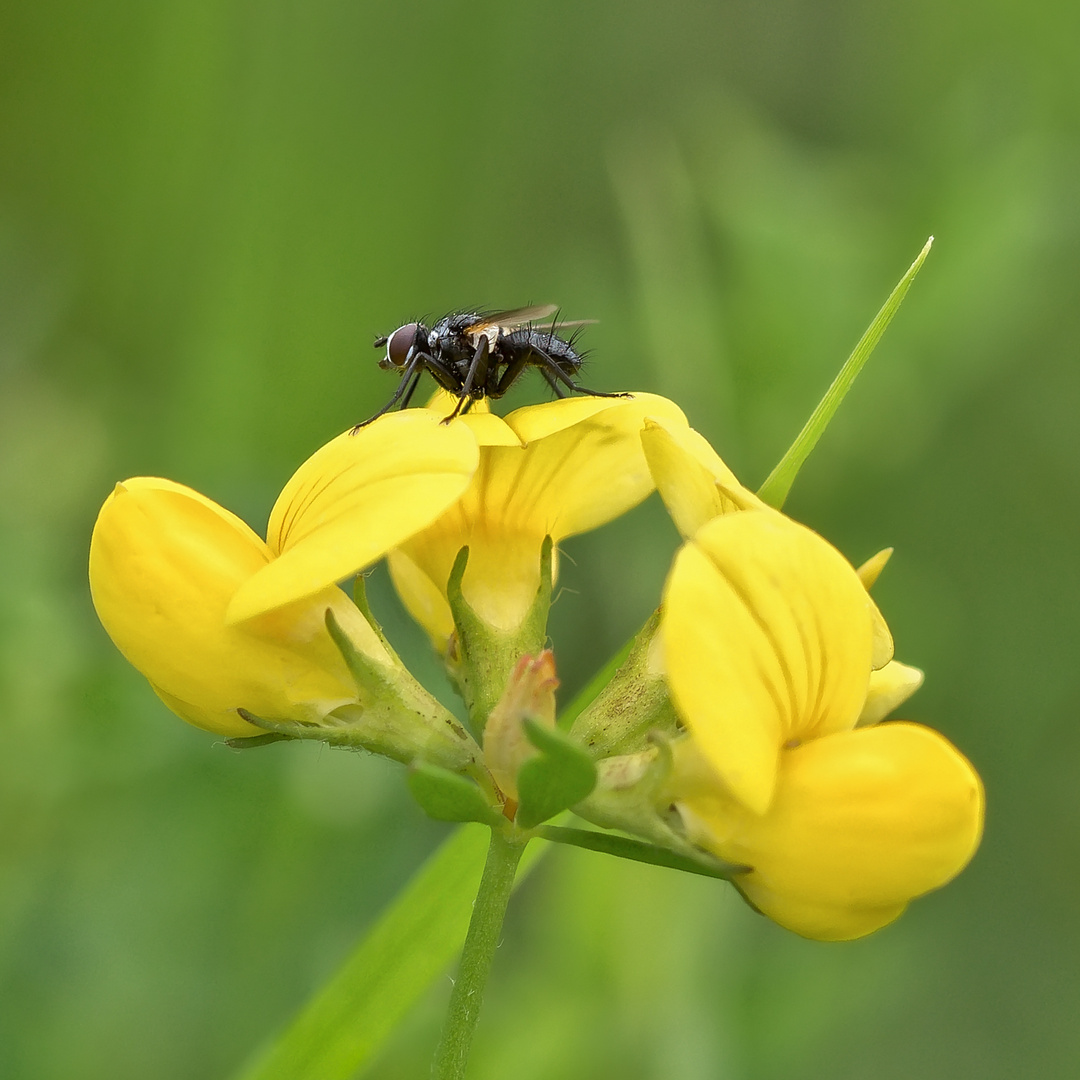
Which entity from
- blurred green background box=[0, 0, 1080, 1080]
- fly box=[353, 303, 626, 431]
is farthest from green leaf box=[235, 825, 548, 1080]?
blurred green background box=[0, 0, 1080, 1080]

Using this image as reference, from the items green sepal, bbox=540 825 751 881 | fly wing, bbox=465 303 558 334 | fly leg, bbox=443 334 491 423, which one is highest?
fly wing, bbox=465 303 558 334

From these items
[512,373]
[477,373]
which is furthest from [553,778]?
[512,373]

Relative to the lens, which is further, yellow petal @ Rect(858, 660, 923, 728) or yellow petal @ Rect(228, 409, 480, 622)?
yellow petal @ Rect(858, 660, 923, 728)

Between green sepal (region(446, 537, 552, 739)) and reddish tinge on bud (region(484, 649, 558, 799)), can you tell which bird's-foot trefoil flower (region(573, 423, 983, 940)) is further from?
green sepal (region(446, 537, 552, 739))

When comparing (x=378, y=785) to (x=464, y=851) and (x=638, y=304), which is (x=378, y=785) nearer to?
(x=464, y=851)

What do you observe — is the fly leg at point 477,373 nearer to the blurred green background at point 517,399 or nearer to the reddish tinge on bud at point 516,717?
the reddish tinge on bud at point 516,717

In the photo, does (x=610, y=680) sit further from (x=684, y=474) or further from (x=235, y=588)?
(x=235, y=588)
